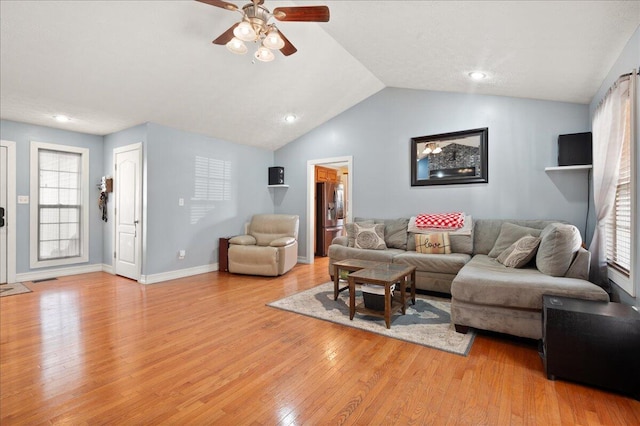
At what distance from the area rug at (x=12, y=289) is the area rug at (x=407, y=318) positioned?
3.42m

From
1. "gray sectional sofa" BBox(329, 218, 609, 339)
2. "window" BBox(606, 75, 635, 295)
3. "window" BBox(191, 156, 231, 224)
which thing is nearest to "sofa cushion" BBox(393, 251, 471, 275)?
"gray sectional sofa" BBox(329, 218, 609, 339)

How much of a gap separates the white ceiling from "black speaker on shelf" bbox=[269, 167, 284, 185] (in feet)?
4.71

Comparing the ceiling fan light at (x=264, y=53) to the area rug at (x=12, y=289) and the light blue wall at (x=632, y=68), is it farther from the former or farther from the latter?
the area rug at (x=12, y=289)

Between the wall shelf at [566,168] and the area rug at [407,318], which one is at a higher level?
the wall shelf at [566,168]

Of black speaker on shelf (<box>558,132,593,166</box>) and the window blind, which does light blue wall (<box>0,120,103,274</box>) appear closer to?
the window blind

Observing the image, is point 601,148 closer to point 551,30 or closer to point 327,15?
point 551,30

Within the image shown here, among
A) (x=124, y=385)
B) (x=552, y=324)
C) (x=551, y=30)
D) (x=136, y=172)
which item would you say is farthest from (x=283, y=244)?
(x=551, y=30)

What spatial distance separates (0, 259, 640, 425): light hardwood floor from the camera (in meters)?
1.72

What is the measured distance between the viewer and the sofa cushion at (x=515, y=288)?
236cm

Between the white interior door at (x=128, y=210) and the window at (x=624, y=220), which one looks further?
the white interior door at (x=128, y=210)

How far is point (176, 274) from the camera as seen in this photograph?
4992 millimetres

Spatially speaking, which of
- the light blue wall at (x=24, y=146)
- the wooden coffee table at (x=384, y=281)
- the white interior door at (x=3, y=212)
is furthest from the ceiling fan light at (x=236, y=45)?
the white interior door at (x=3, y=212)

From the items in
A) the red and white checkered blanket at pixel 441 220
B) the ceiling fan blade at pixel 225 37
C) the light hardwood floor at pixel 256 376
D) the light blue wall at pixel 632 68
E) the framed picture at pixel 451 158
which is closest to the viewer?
the light hardwood floor at pixel 256 376

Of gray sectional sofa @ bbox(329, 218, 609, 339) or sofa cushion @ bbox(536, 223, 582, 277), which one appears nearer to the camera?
gray sectional sofa @ bbox(329, 218, 609, 339)
